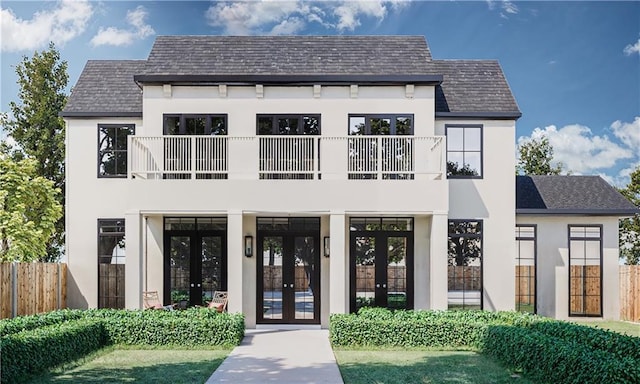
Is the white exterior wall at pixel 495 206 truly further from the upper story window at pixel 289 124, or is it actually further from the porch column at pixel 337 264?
the upper story window at pixel 289 124

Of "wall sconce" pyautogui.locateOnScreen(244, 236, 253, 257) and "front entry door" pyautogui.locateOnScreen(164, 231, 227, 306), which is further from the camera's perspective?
"front entry door" pyautogui.locateOnScreen(164, 231, 227, 306)

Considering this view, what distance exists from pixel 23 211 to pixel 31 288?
717 centimetres

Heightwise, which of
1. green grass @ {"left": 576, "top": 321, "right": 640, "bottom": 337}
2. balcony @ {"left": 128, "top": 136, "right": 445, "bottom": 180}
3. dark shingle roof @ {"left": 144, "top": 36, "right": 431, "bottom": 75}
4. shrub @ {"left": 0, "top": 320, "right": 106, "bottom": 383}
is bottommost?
green grass @ {"left": 576, "top": 321, "right": 640, "bottom": 337}

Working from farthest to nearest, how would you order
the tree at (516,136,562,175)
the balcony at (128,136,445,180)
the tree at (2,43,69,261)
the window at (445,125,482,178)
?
the tree at (516,136,562,175) → the tree at (2,43,69,261) → the window at (445,125,482,178) → the balcony at (128,136,445,180)

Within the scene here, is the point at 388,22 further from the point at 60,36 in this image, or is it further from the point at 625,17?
the point at 625,17

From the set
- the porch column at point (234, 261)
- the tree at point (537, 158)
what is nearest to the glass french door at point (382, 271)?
the porch column at point (234, 261)

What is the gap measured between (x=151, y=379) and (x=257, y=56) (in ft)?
A: 33.8

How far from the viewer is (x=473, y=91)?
1705 centimetres

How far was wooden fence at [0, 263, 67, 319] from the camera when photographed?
13.6 m

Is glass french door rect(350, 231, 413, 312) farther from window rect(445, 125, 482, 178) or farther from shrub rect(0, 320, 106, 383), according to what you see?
shrub rect(0, 320, 106, 383)

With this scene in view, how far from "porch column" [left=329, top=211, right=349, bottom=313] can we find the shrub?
524 centimetres

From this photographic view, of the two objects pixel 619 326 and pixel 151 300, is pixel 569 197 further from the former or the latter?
pixel 151 300

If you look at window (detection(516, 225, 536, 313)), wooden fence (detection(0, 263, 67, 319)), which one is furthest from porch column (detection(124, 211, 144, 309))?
window (detection(516, 225, 536, 313))

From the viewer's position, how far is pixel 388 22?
20.5 meters
